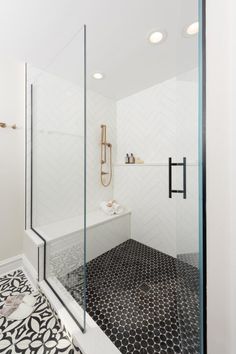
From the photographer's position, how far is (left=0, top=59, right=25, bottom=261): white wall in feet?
5.76

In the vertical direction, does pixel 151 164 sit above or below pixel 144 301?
above

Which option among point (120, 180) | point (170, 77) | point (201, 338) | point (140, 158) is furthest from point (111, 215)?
point (170, 77)

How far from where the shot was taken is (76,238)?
1.47 metres

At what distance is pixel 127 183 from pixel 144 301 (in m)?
1.50

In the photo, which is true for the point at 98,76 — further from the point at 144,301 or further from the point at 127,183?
the point at 144,301

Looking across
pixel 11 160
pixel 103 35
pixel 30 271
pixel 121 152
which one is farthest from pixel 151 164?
pixel 30 271

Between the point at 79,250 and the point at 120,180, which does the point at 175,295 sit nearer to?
the point at 79,250

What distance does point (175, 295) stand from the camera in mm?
1401

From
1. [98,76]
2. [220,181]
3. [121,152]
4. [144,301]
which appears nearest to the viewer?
[220,181]

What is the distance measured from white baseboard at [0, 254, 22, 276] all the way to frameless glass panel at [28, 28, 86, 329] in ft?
1.25

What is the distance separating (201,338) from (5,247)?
1.94m

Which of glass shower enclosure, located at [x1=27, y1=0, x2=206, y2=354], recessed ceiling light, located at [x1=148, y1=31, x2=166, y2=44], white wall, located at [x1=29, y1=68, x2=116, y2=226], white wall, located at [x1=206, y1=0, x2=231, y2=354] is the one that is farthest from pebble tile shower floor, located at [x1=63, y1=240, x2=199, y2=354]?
recessed ceiling light, located at [x1=148, y1=31, x2=166, y2=44]

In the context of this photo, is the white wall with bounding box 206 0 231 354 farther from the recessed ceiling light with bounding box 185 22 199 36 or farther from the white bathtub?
the white bathtub

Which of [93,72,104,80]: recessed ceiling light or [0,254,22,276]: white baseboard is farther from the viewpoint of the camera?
[93,72,104,80]: recessed ceiling light
